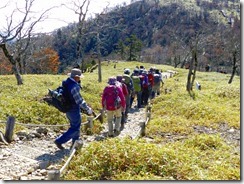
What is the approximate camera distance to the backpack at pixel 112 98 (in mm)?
8469

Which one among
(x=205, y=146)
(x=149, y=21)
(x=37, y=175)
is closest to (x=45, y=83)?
(x=37, y=175)

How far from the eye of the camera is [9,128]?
8219mm

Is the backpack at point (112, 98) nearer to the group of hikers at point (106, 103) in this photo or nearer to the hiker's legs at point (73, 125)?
the group of hikers at point (106, 103)

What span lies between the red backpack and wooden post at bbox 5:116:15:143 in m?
2.32

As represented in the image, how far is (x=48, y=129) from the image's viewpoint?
963 cm

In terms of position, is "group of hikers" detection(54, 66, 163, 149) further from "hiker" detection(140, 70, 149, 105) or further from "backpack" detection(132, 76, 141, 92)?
"hiker" detection(140, 70, 149, 105)

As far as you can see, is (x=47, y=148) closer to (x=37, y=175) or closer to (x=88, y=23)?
(x=37, y=175)

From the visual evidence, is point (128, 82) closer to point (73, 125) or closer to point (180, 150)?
point (73, 125)

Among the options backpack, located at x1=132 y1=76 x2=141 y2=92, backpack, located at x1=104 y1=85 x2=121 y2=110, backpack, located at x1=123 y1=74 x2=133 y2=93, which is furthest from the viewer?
backpack, located at x1=132 y1=76 x2=141 y2=92

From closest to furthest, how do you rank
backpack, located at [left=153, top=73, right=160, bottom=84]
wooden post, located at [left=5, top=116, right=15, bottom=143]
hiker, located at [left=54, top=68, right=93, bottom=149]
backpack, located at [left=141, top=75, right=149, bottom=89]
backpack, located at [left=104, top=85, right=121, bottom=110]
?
hiker, located at [left=54, top=68, right=93, bottom=149]
wooden post, located at [left=5, top=116, right=15, bottom=143]
backpack, located at [left=104, top=85, right=121, bottom=110]
backpack, located at [left=141, top=75, right=149, bottom=89]
backpack, located at [left=153, top=73, right=160, bottom=84]

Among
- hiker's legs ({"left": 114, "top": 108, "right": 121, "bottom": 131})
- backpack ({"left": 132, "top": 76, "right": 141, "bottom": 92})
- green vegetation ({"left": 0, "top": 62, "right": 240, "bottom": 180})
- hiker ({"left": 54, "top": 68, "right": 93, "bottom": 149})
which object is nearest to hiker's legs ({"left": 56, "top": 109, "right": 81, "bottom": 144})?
hiker ({"left": 54, "top": 68, "right": 93, "bottom": 149})

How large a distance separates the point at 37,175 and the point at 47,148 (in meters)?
2.57

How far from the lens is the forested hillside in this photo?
467cm

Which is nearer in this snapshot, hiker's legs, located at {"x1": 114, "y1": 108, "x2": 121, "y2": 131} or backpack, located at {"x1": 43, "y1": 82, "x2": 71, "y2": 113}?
backpack, located at {"x1": 43, "y1": 82, "x2": 71, "y2": 113}
